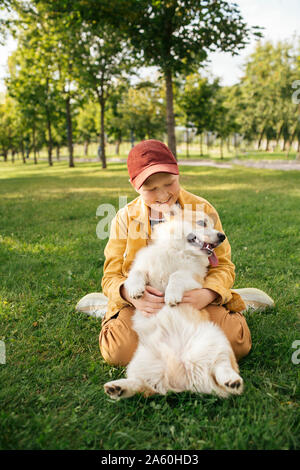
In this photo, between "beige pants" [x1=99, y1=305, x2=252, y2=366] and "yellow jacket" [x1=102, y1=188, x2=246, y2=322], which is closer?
"beige pants" [x1=99, y1=305, x2=252, y2=366]

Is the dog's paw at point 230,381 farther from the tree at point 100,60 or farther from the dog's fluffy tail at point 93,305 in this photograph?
the tree at point 100,60

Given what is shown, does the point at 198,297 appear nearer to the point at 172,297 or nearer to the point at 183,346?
the point at 172,297

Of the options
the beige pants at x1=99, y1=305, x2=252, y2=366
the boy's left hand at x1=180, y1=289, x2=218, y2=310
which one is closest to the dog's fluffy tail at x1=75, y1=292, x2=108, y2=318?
the beige pants at x1=99, y1=305, x2=252, y2=366

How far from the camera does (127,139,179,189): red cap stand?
2.94 metres

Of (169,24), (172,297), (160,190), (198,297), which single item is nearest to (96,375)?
→ (172,297)

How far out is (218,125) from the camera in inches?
1458

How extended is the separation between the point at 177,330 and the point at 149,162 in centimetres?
152

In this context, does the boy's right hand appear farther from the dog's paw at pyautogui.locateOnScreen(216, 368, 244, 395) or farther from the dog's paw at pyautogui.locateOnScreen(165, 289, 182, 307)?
the dog's paw at pyautogui.locateOnScreen(216, 368, 244, 395)

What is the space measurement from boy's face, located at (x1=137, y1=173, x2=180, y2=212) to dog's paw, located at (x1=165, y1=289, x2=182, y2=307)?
34.0 inches

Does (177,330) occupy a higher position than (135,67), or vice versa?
(135,67)


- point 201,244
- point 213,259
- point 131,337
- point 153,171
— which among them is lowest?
point 131,337

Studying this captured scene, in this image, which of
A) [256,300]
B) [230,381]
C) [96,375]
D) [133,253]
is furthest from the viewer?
[256,300]

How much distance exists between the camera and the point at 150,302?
279cm
